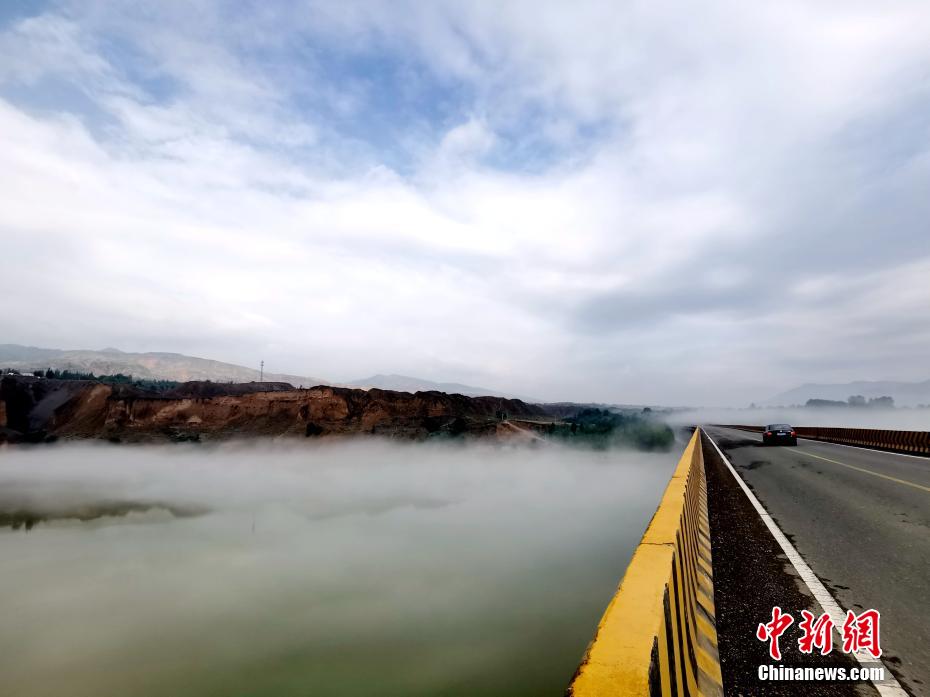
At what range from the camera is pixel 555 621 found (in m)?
16.4

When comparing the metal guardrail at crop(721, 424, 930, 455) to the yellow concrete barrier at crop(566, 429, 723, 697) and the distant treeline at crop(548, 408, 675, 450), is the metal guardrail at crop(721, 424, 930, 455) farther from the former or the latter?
the distant treeline at crop(548, 408, 675, 450)

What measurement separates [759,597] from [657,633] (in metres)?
3.34

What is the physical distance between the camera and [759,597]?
14.6 feet

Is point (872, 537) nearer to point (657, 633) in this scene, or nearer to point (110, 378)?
point (657, 633)

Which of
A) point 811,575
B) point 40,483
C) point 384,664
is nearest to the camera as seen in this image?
point 811,575

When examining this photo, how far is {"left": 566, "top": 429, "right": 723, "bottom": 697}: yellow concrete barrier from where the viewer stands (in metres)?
1.77

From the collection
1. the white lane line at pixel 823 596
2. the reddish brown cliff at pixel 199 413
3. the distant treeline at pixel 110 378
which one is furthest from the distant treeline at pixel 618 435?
the distant treeline at pixel 110 378

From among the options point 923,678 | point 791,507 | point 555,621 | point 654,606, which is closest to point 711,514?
point 791,507

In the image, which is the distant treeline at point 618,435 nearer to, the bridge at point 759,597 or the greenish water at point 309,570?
the greenish water at point 309,570

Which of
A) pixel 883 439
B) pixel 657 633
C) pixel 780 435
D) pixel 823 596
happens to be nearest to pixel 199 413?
pixel 780 435

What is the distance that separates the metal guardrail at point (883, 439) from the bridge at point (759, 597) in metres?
16.0

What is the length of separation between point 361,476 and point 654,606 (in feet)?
271

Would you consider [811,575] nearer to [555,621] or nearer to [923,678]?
[923,678]

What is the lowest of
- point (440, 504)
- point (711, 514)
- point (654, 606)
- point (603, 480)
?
point (440, 504)
